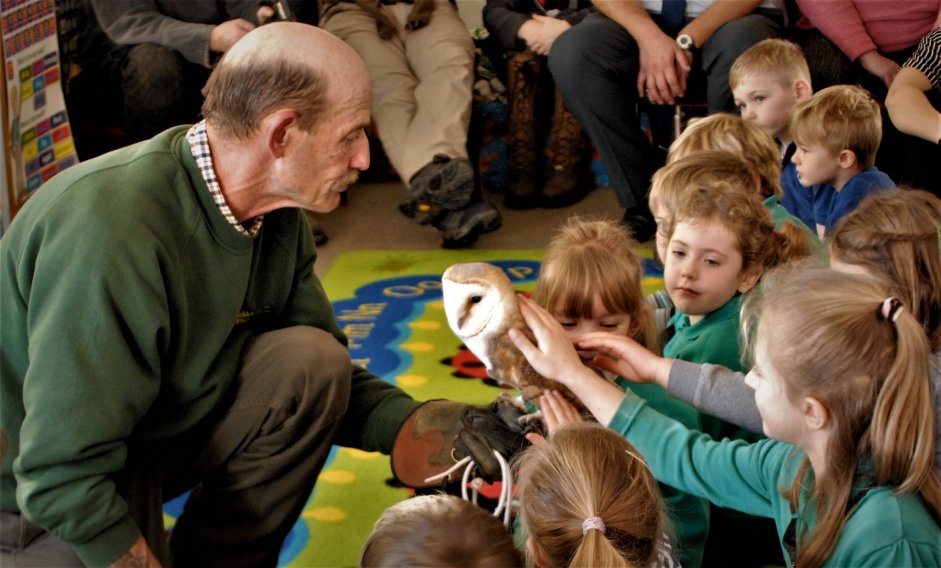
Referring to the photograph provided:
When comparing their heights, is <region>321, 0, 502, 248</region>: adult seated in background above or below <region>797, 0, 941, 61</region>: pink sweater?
below

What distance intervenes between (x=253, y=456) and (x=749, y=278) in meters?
0.88

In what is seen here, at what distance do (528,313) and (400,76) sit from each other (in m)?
2.34

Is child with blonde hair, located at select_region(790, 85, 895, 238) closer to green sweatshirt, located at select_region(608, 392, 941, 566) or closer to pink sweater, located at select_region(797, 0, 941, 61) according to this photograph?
pink sweater, located at select_region(797, 0, 941, 61)

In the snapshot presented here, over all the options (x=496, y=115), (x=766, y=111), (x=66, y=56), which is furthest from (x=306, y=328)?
(x=496, y=115)

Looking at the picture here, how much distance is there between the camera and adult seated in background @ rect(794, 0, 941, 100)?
9.98 feet

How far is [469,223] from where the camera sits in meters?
3.18

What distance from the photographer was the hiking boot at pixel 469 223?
125 inches

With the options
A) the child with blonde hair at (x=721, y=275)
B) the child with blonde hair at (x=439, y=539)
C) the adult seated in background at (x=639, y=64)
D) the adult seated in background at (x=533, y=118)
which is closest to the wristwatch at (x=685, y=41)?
the adult seated in background at (x=639, y=64)

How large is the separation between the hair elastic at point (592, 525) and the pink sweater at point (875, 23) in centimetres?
245

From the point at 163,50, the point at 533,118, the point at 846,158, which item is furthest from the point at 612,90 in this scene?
the point at 163,50

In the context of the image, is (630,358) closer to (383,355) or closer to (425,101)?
(383,355)

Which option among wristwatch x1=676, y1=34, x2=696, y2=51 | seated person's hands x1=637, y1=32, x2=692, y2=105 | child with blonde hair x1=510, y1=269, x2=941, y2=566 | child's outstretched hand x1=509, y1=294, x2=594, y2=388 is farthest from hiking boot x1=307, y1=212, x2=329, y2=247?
child with blonde hair x1=510, y1=269, x2=941, y2=566

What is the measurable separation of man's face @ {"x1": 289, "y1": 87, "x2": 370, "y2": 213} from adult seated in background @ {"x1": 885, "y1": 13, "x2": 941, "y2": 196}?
1.92 metres

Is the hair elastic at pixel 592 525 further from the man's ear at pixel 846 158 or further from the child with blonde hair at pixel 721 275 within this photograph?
the man's ear at pixel 846 158
